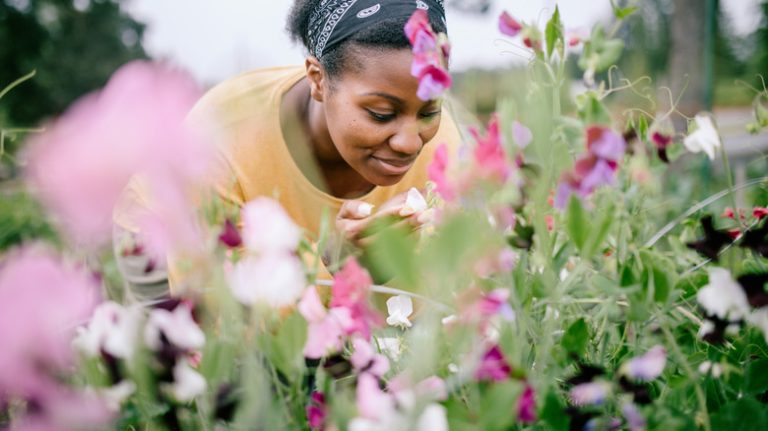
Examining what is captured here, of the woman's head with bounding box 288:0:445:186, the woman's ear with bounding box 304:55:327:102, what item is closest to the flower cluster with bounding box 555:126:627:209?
the woman's head with bounding box 288:0:445:186

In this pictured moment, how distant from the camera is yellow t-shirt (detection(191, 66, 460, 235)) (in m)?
1.54

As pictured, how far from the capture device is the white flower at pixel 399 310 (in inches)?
28.5

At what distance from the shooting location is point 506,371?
43cm

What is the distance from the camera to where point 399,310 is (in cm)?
73

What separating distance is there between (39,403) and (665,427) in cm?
37

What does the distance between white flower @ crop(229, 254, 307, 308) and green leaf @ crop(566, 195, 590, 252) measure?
0.17 m

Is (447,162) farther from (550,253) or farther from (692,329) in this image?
(692,329)

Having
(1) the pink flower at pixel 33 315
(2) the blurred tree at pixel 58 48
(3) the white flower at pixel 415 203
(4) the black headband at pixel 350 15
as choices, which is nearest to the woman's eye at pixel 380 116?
(4) the black headband at pixel 350 15

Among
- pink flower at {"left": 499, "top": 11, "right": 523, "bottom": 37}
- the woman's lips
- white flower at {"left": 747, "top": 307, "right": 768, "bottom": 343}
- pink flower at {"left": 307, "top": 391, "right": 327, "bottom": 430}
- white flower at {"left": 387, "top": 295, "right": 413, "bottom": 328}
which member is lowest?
the woman's lips

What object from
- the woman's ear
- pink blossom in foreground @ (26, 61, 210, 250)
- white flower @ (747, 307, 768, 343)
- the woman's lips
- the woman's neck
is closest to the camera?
pink blossom in foreground @ (26, 61, 210, 250)

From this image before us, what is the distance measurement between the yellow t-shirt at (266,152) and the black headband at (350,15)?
23 centimetres

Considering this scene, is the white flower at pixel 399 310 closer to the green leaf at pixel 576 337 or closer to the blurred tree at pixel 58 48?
the green leaf at pixel 576 337

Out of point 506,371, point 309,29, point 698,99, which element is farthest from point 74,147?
point 698,99

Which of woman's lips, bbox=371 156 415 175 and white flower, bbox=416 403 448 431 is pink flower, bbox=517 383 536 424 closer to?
white flower, bbox=416 403 448 431
